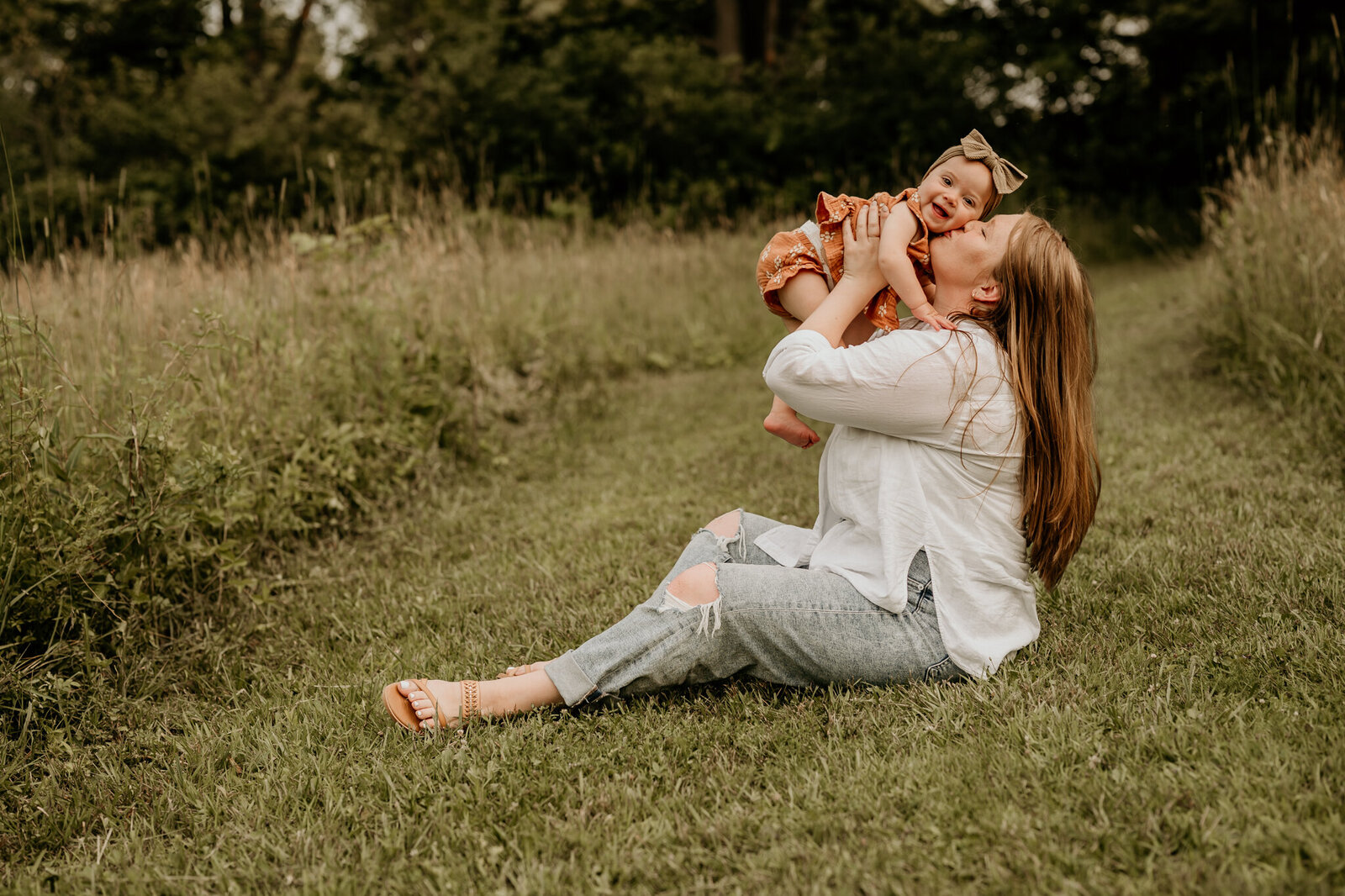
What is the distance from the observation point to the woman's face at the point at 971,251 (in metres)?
2.30

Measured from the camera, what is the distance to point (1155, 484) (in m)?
4.11

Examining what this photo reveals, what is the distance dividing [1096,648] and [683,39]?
16.6 m

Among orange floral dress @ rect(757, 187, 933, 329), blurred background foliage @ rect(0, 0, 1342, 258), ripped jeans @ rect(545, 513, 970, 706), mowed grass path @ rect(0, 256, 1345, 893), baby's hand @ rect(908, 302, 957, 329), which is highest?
blurred background foliage @ rect(0, 0, 1342, 258)

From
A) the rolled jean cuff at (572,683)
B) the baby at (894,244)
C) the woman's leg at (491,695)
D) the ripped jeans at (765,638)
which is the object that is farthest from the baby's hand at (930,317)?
the rolled jean cuff at (572,683)

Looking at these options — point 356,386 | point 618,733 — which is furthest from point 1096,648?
point 356,386

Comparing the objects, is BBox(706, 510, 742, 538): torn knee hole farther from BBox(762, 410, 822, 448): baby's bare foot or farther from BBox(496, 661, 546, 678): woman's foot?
BBox(496, 661, 546, 678): woman's foot

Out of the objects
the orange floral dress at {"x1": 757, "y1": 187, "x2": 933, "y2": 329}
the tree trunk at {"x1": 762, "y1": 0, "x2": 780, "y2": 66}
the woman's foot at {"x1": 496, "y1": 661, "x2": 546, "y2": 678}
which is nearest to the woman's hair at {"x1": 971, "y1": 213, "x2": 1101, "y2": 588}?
the orange floral dress at {"x1": 757, "y1": 187, "x2": 933, "y2": 329}

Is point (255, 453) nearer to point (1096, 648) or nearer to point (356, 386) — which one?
point (356, 386)

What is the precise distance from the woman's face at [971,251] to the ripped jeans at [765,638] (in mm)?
677

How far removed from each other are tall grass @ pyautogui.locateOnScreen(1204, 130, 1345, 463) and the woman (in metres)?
2.54

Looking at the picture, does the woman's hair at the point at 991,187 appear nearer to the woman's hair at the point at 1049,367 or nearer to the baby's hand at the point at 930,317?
the woman's hair at the point at 1049,367

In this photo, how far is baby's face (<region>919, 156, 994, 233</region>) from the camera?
7.51 feet

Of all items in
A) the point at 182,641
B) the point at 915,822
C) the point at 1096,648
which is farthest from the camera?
the point at 182,641

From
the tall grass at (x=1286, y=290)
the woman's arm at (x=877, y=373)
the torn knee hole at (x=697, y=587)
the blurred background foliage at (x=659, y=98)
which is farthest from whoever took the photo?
the blurred background foliage at (x=659, y=98)
